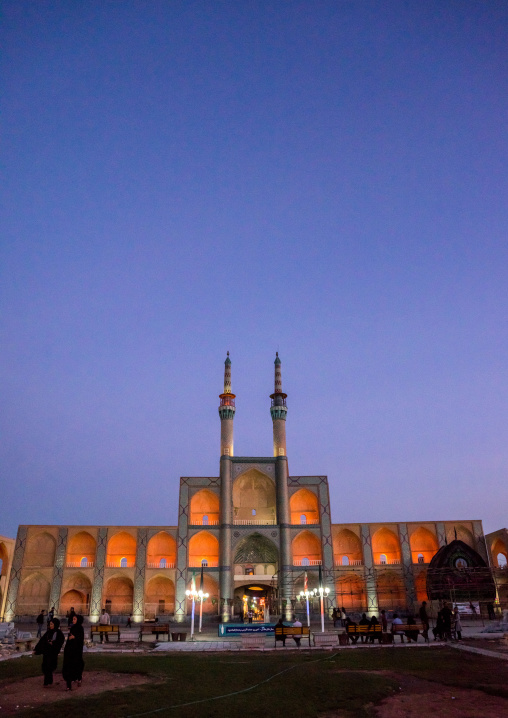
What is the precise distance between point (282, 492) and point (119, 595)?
13.8 meters

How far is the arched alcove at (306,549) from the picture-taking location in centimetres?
3847

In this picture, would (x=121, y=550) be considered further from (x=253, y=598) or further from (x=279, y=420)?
(x=279, y=420)

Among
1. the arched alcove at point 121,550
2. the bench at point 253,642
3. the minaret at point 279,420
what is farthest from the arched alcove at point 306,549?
the bench at point 253,642

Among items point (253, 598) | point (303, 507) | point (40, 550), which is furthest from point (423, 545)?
point (40, 550)

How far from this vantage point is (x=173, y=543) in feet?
129

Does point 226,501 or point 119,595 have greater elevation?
point 226,501

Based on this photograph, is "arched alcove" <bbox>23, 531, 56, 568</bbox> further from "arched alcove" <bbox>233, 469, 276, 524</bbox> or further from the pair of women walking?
the pair of women walking

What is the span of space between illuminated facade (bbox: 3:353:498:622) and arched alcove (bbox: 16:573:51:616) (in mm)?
65

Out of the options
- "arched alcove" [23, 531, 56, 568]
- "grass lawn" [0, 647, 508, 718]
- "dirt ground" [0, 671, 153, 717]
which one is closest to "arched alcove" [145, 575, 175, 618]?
"arched alcove" [23, 531, 56, 568]

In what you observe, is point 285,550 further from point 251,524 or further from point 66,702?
point 66,702

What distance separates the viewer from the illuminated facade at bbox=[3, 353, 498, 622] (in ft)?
117

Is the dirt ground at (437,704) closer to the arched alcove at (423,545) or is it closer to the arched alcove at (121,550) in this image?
the arched alcove at (423,545)

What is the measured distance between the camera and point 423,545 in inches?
1575

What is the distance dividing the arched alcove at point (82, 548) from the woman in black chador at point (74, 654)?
Answer: 31.7m
